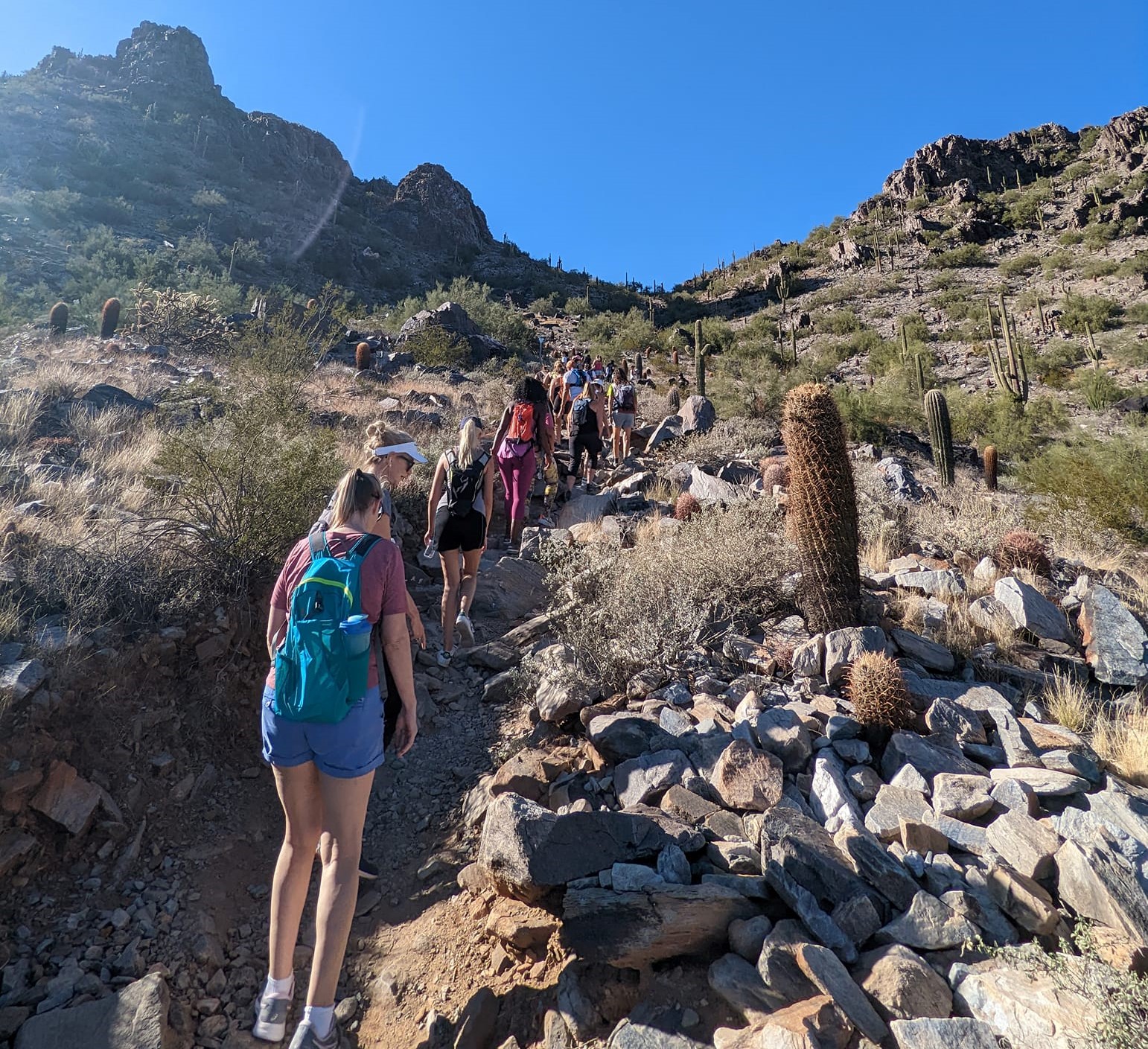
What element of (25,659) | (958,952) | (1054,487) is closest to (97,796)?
(25,659)

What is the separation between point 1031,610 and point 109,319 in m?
17.8

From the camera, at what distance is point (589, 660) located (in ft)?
14.1

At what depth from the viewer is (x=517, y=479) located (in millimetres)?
6203

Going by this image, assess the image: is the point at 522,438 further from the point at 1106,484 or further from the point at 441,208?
the point at 441,208

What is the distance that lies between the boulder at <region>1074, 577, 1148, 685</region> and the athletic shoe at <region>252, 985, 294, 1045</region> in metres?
4.82

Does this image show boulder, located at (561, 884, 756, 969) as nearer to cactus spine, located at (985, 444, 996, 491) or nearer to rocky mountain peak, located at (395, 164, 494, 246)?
cactus spine, located at (985, 444, 996, 491)

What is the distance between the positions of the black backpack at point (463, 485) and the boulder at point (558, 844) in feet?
7.86

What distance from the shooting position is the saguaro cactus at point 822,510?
4.36 m

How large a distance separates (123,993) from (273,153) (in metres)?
54.9

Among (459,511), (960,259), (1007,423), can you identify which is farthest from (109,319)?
(960,259)

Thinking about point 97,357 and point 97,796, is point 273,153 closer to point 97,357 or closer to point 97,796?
point 97,357


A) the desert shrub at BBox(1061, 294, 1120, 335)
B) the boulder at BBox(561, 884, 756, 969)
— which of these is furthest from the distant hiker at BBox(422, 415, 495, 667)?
the desert shrub at BBox(1061, 294, 1120, 335)

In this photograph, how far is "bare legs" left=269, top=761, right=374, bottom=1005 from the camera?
6.81ft

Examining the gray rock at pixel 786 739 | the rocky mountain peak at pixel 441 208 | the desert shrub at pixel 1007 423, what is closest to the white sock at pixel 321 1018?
the gray rock at pixel 786 739
